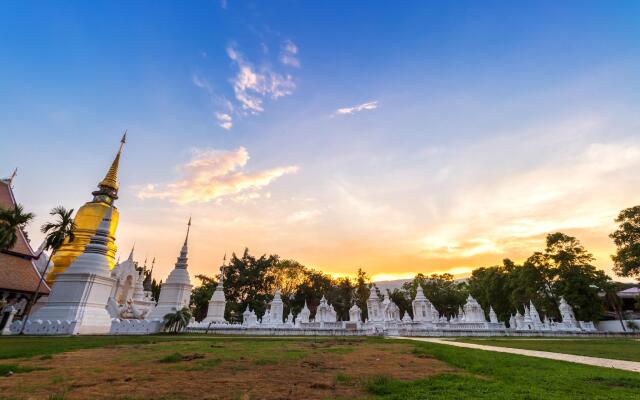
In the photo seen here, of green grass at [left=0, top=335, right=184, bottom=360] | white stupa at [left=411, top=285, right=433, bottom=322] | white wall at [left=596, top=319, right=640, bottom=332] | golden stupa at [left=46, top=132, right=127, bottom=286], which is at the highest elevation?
golden stupa at [left=46, top=132, right=127, bottom=286]

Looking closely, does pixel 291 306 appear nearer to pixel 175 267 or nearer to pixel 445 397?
pixel 175 267

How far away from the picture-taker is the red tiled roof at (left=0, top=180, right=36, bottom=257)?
25339mm

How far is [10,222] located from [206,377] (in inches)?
898

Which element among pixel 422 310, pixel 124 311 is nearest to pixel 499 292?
pixel 422 310

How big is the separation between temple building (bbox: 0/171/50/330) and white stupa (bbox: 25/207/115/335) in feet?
4.41

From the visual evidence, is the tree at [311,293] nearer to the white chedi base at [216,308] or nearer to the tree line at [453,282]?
the tree line at [453,282]

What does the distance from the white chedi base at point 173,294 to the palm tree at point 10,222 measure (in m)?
11.4

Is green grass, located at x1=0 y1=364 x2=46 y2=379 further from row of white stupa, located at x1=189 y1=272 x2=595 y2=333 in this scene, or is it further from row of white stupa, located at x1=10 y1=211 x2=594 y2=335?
row of white stupa, located at x1=189 y1=272 x2=595 y2=333

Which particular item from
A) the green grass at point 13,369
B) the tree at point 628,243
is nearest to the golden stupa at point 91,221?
→ the green grass at point 13,369

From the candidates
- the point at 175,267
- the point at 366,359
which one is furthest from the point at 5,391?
the point at 175,267

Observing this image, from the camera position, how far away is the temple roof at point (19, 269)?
22.0 meters

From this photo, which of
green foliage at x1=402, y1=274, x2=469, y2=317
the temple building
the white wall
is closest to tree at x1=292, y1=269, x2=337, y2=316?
green foliage at x1=402, y1=274, x2=469, y2=317

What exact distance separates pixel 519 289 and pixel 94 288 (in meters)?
49.0

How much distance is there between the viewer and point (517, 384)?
19.1 feet
